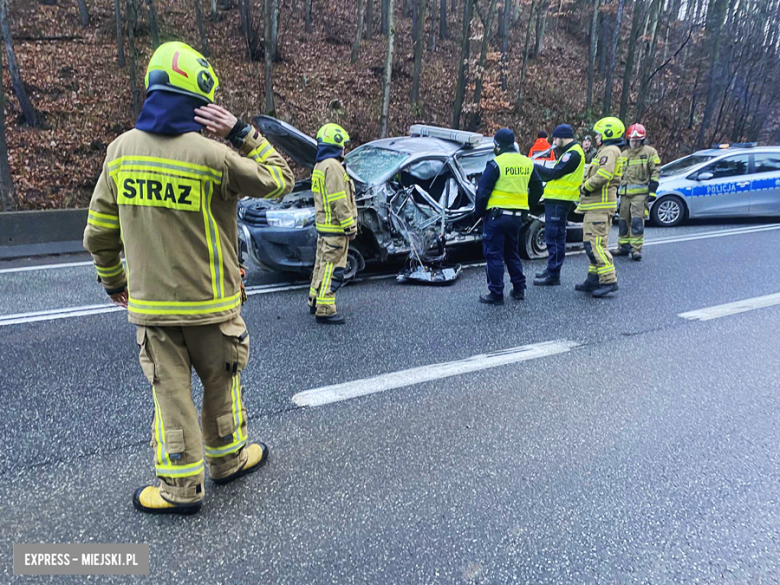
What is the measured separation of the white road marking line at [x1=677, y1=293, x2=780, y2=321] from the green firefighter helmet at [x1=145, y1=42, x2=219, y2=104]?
17.0ft

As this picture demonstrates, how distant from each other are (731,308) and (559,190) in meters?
2.31

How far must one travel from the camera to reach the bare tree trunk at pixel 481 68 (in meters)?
15.7

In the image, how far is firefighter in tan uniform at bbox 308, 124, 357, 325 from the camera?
5.04m

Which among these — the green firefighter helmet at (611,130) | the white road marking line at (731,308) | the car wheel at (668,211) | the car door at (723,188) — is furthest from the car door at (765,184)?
the green firefighter helmet at (611,130)

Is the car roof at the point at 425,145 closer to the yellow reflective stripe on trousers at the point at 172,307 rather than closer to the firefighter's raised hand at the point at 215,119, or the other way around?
the firefighter's raised hand at the point at 215,119

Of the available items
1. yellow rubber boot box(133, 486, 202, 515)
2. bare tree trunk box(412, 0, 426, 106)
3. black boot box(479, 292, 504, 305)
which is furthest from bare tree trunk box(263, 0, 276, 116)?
yellow rubber boot box(133, 486, 202, 515)

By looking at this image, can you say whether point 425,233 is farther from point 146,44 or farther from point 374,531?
point 146,44

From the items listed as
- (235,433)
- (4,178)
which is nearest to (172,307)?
(235,433)

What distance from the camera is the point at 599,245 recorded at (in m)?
Answer: 6.34

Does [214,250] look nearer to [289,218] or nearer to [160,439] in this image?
[160,439]

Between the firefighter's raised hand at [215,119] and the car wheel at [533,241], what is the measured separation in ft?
21.1

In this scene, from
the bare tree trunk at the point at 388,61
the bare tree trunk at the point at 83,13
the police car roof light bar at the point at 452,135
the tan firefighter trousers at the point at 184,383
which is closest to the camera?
the tan firefighter trousers at the point at 184,383

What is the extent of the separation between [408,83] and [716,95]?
12264 millimetres

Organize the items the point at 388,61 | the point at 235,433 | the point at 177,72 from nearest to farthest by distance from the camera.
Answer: the point at 177,72
the point at 235,433
the point at 388,61
